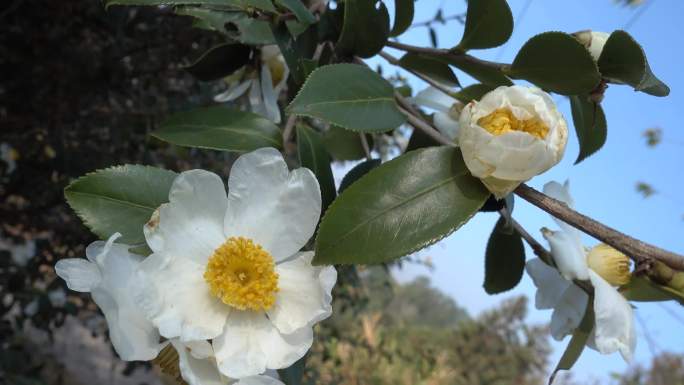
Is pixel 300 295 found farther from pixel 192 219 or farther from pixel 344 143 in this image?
pixel 344 143

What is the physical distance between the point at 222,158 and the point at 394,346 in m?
2.51

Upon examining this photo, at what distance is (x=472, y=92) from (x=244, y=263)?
0.97 ft

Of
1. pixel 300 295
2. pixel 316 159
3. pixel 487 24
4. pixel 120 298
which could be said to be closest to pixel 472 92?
pixel 487 24

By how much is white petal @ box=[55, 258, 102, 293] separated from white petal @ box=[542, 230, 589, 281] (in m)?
0.42

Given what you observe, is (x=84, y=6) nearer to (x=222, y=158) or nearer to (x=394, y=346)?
(x=222, y=158)

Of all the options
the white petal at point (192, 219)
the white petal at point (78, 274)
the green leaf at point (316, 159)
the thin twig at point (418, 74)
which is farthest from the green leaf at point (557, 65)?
the white petal at point (78, 274)

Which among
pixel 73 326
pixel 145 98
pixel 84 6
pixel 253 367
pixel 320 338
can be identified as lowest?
pixel 73 326

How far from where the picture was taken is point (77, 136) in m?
1.82

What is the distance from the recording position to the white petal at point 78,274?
450 mm

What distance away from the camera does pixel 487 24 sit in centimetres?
61

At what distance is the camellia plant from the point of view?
437 mm

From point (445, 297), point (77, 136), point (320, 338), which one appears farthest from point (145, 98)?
point (445, 297)

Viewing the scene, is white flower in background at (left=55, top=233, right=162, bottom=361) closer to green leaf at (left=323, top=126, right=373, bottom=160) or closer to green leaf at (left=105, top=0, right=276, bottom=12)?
green leaf at (left=105, top=0, right=276, bottom=12)

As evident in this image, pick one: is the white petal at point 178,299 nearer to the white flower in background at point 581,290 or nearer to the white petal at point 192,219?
the white petal at point 192,219
